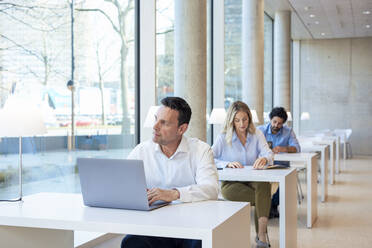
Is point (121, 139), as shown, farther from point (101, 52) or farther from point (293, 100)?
point (293, 100)

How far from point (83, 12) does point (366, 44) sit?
13822 millimetres

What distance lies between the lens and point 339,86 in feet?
55.6

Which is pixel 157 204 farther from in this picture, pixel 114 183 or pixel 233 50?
pixel 233 50

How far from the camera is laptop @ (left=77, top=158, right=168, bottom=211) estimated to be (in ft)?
7.12

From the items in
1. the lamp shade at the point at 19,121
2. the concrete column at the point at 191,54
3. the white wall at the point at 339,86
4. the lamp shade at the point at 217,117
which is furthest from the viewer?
the white wall at the point at 339,86

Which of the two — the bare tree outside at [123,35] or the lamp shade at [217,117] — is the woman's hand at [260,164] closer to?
the bare tree outside at [123,35]

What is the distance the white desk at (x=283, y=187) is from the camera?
3.80 meters

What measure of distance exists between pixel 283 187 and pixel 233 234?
1741mm

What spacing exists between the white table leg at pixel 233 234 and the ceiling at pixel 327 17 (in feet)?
32.7

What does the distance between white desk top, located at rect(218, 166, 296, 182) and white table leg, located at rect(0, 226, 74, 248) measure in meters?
1.63

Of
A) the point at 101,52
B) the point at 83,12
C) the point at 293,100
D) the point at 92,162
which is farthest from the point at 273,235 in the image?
the point at 293,100

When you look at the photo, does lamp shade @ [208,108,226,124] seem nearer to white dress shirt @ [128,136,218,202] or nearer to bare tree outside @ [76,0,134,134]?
bare tree outside @ [76,0,134,134]

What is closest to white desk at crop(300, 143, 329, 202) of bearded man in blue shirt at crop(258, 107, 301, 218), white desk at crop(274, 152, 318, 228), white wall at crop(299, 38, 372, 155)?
bearded man in blue shirt at crop(258, 107, 301, 218)

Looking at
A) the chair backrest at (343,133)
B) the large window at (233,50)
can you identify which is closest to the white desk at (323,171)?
the large window at (233,50)
